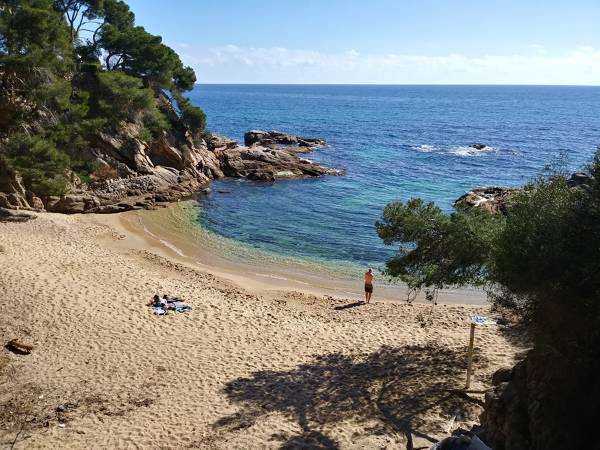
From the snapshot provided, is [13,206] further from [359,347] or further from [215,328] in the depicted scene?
[359,347]

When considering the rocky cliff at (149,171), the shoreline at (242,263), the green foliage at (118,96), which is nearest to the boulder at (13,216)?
the rocky cliff at (149,171)

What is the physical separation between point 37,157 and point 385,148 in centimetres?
4809

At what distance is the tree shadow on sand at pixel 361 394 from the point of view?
12453mm

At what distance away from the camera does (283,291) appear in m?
23.5

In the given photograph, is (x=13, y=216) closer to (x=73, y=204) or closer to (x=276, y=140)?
(x=73, y=204)

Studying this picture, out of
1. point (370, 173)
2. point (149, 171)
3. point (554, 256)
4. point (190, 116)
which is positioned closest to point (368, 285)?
point (554, 256)

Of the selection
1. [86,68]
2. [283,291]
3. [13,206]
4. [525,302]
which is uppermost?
[86,68]

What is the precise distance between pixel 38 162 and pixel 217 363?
17930mm

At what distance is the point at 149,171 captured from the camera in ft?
128

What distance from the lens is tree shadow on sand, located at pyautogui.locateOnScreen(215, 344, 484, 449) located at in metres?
12.5

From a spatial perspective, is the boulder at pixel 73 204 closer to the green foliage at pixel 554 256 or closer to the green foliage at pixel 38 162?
the green foliage at pixel 38 162

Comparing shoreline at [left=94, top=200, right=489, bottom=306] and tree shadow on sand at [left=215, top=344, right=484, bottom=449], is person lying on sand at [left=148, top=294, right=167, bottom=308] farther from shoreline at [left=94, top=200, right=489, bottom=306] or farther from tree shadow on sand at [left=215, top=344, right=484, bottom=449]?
tree shadow on sand at [left=215, top=344, right=484, bottom=449]

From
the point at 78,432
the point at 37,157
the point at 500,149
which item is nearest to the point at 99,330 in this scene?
the point at 78,432

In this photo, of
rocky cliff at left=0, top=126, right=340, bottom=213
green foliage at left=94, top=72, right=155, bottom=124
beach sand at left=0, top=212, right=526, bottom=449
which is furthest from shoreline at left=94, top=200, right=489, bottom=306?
green foliage at left=94, top=72, right=155, bottom=124
